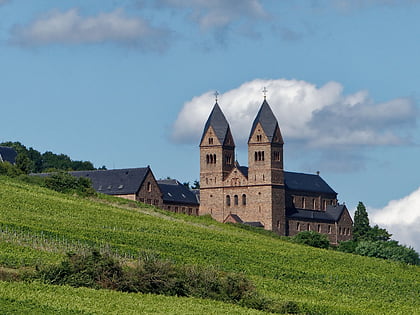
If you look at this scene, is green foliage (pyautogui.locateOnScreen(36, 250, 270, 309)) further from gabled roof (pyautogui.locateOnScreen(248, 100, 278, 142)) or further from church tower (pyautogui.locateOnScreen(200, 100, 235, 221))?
church tower (pyautogui.locateOnScreen(200, 100, 235, 221))

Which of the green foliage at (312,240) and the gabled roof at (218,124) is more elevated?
the gabled roof at (218,124)

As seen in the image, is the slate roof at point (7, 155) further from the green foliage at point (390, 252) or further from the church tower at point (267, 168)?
the green foliage at point (390, 252)

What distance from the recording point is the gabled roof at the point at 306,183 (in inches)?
5660

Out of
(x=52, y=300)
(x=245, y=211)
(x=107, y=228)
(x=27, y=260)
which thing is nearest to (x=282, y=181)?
(x=245, y=211)

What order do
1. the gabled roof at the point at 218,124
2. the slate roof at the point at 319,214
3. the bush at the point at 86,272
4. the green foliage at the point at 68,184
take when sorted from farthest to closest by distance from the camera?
the slate roof at the point at 319,214, the gabled roof at the point at 218,124, the green foliage at the point at 68,184, the bush at the point at 86,272

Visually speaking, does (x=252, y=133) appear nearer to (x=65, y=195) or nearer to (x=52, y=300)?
(x=65, y=195)

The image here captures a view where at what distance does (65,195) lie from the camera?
3649 inches

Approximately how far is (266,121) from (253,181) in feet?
24.9

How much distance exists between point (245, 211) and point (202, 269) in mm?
86110

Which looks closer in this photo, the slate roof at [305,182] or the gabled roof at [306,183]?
the slate roof at [305,182]

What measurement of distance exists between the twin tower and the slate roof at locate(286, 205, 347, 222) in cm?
449

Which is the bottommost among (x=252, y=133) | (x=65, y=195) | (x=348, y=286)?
(x=348, y=286)

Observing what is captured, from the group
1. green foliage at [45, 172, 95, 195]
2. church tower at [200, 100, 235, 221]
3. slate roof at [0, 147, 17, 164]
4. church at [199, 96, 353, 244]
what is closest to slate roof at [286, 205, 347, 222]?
church at [199, 96, 353, 244]

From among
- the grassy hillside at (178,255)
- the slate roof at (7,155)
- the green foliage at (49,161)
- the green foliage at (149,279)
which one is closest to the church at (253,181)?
the slate roof at (7,155)
